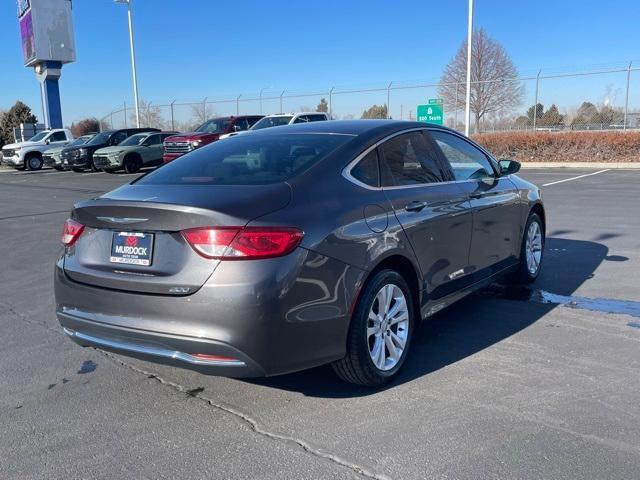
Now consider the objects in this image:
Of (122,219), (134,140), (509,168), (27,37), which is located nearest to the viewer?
(122,219)

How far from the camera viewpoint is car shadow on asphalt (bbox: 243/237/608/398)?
385 centimetres

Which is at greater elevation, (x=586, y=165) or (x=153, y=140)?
(x=153, y=140)

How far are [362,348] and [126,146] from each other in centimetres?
2241

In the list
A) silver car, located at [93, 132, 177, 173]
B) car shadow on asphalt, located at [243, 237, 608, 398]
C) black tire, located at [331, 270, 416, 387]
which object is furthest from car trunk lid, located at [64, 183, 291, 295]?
silver car, located at [93, 132, 177, 173]

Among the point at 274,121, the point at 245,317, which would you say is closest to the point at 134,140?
the point at 274,121

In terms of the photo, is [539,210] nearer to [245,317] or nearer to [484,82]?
[245,317]

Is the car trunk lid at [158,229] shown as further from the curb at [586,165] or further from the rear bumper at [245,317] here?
the curb at [586,165]

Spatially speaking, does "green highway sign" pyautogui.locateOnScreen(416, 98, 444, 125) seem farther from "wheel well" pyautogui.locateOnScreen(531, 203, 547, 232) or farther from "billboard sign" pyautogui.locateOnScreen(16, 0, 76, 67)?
"billboard sign" pyautogui.locateOnScreen(16, 0, 76, 67)

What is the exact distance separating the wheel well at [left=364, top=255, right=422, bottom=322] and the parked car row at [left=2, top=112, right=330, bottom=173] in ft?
52.3

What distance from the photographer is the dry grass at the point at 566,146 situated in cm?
2219

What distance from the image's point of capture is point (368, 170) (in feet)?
12.7

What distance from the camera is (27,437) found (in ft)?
10.6

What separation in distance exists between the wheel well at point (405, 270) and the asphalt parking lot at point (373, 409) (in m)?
0.46

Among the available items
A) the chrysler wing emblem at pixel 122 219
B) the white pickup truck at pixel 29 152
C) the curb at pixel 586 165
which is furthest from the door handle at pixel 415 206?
the white pickup truck at pixel 29 152
